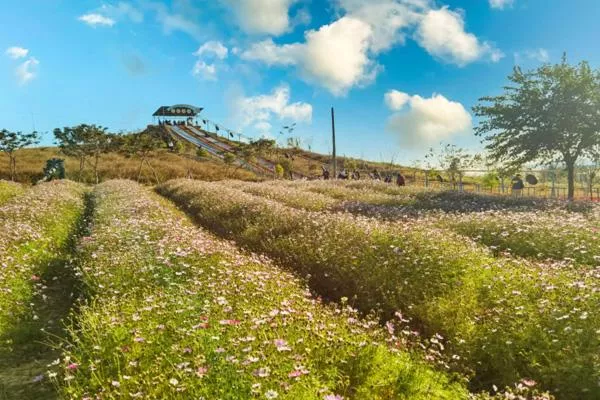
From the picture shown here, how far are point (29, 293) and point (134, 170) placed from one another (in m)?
65.8

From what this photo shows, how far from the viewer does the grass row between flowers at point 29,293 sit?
22.0ft

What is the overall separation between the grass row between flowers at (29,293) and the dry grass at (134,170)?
4696cm

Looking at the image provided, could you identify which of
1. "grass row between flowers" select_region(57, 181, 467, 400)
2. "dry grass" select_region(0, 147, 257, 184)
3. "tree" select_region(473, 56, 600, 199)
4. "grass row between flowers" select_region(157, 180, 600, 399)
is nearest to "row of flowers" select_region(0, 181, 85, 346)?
"grass row between flowers" select_region(57, 181, 467, 400)

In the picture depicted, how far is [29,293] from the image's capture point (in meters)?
9.63

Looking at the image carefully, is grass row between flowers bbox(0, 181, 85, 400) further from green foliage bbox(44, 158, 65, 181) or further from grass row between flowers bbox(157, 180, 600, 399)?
green foliage bbox(44, 158, 65, 181)

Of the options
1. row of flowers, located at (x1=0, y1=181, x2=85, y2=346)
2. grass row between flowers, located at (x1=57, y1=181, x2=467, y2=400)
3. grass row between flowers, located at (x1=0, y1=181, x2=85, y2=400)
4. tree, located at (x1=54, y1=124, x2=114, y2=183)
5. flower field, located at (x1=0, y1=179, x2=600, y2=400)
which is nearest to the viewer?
grass row between flowers, located at (x1=57, y1=181, x2=467, y2=400)

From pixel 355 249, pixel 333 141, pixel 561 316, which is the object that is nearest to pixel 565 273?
pixel 561 316

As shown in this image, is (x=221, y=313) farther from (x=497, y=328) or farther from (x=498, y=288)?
(x=498, y=288)

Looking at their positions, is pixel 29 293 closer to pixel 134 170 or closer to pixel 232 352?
pixel 232 352

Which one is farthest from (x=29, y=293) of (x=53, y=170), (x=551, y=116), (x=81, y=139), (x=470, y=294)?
(x=81, y=139)

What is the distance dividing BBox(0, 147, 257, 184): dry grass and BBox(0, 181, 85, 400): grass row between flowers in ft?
154

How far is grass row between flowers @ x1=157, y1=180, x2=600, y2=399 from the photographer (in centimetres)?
559

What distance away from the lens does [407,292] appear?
8.09 m

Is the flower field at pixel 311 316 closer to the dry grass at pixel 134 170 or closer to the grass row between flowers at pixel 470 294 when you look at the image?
the grass row between flowers at pixel 470 294
